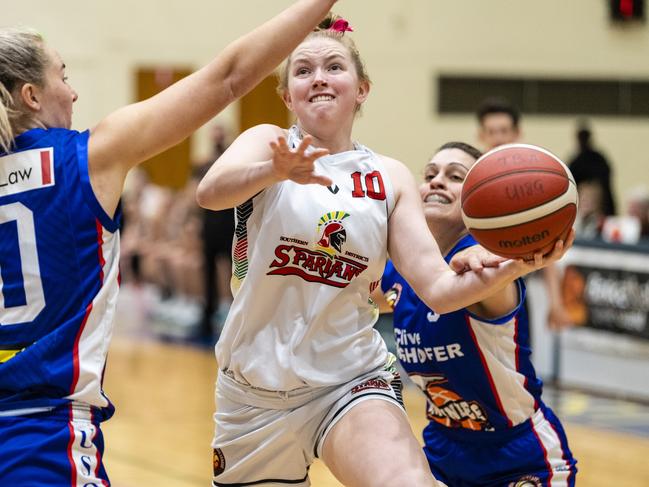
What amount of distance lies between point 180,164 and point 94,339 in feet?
46.9

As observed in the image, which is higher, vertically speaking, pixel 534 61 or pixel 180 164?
pixel 534 61

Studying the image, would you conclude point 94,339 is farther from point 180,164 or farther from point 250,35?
point 180,164

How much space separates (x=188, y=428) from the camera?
745 centimetres

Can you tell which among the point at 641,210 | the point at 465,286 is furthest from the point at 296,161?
the point at 641,210

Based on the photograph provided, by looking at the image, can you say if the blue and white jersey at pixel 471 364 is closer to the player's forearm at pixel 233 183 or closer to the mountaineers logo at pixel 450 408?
the mountaineers logo at pixel 450 408

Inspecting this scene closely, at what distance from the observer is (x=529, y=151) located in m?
3.15

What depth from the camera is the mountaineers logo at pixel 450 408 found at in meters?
3.71

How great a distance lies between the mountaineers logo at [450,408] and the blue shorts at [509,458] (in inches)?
1.2

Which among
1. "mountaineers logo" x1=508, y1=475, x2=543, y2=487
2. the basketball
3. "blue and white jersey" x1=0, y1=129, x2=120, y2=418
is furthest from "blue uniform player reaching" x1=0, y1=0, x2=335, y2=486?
"mountaineers logo" x1=508, y1=475, x2=543, y2=487

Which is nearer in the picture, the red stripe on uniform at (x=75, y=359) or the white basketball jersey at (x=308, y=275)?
the red stripe on uniform at (x=75, y=359)

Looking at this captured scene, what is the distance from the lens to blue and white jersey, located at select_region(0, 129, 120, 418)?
2.68m

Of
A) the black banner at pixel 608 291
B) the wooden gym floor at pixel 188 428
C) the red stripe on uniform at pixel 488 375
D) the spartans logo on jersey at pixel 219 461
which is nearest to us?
the spartans logo on jersey at pixel 219 461

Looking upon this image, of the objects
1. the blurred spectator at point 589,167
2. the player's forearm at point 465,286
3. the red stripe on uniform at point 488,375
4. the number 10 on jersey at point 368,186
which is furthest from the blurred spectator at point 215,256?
the player's forearm at point 465,286

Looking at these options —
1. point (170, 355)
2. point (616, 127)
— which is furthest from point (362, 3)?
point (170, 355)
